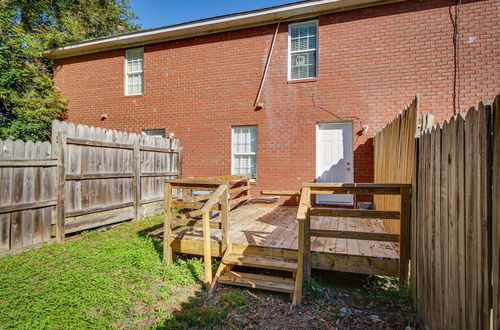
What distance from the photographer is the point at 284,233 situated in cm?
477

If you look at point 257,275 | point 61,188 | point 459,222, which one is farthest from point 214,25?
point 459,222

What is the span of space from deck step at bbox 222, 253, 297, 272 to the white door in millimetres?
4181

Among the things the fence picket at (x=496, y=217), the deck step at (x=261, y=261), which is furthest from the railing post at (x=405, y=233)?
the fence picket at (x=496, y=217)

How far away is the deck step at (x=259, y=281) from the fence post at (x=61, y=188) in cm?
383

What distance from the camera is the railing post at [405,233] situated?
328 centimetres

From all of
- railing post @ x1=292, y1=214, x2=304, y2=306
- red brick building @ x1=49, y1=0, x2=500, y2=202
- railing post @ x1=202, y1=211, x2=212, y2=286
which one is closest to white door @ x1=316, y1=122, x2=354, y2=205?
red brick building @ x1=49, y1=0, x2=500, y2=202

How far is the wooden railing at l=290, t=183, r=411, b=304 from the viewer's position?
3.29m

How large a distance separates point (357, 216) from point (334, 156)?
172 inches

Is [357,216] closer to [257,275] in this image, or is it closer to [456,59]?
[257,275]

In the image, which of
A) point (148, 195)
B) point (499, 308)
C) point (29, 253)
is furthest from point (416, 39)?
point (29, 253)

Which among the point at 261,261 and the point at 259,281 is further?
the point at 261,261

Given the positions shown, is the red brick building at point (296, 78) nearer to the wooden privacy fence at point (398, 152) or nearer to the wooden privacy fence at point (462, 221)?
the wooden privacy fence at point (398, 152)

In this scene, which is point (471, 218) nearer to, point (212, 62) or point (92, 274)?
point (92, 274)

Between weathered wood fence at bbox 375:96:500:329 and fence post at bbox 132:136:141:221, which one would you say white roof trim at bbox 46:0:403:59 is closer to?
fence post at bbox 132:136:141:221
